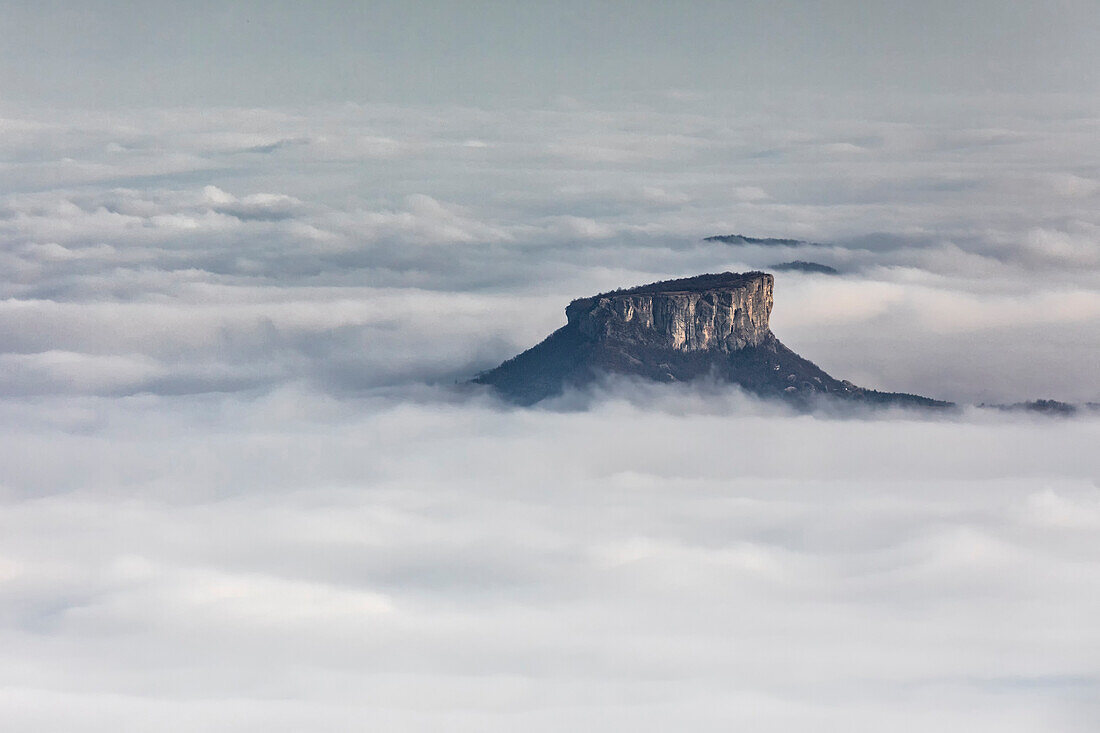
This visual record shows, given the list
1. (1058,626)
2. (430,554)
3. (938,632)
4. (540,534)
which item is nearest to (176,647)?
(430,554)

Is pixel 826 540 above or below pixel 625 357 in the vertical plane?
below

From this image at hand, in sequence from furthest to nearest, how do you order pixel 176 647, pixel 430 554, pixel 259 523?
pixel 259 523, pixel 430 554, pixel 176 647

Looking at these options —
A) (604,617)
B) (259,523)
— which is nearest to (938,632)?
(604,617)

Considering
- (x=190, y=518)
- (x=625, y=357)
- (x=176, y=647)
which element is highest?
(x=625, y=357)

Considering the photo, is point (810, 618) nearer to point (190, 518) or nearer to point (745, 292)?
point (745, 292)

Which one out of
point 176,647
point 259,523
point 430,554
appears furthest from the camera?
point 259,523

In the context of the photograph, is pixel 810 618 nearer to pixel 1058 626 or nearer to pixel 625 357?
pixel 1058 626

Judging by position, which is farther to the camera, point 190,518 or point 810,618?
point 190,518
